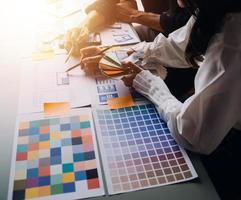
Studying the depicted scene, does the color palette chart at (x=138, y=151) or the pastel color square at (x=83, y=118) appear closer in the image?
the color palette chart at (x=138, y=151)

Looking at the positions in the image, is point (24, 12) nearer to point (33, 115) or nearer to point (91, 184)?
point (33, 115)

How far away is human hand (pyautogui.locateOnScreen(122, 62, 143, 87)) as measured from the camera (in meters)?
1.20

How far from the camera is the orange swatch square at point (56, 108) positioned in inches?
43.2

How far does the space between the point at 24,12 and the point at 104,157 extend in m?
1.07

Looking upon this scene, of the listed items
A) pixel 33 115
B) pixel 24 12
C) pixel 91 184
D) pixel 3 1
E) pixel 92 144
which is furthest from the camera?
pixel 3 1

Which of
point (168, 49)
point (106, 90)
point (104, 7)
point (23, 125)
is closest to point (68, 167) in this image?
point (23, 125)

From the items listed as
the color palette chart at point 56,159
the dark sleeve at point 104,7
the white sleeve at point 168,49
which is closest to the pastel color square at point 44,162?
the color palette chart at point 56,159

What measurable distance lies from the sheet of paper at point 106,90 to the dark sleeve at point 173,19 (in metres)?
0.52

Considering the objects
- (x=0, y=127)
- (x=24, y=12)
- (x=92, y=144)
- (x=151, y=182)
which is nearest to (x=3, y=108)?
(x=0, y=127)

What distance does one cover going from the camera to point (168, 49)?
142cm

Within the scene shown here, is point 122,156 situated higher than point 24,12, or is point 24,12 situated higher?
point 24,12

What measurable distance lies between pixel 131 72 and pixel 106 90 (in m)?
0.12

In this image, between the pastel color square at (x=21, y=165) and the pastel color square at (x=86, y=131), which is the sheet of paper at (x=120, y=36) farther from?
the pastel color square at (x=21, y=165)

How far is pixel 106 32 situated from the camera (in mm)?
1542
